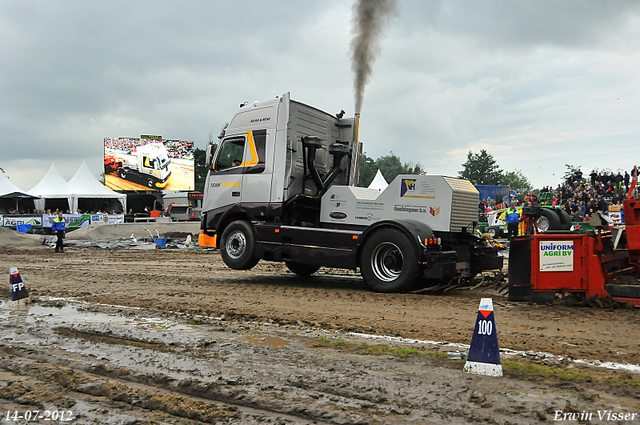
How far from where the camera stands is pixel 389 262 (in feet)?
29.2

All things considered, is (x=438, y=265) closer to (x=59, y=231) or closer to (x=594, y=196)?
(x=59, y=231)

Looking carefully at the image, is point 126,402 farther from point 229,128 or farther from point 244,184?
point 229,128

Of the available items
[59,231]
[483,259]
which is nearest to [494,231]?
[483,259]

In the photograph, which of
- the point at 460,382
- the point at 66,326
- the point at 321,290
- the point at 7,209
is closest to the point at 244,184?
the point at 321,290

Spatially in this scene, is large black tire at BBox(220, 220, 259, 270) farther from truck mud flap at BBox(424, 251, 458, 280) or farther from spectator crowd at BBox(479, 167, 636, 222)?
spectator crowd at BBox(479, 167, 636, 222)

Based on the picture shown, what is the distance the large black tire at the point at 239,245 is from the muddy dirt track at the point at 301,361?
7.67 ft

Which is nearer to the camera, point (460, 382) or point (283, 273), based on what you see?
point (460, 382)

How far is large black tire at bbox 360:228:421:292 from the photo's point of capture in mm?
8398

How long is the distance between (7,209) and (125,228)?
13122 millimetres

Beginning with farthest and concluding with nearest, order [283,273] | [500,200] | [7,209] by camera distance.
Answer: [7,209] < [500,200] < [283,273]

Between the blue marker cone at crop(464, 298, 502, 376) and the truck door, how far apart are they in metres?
7.41

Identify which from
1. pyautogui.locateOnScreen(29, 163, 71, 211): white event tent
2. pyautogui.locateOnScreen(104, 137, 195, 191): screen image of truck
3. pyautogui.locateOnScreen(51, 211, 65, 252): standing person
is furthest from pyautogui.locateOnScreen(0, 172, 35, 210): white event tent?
pyautogui.locateOnScreen(51, 211, 65, 252): standing person

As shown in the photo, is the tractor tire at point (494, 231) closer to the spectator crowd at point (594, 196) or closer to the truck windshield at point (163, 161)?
the spectator crowd at point (594, 196)

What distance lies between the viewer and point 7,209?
1388 inches
